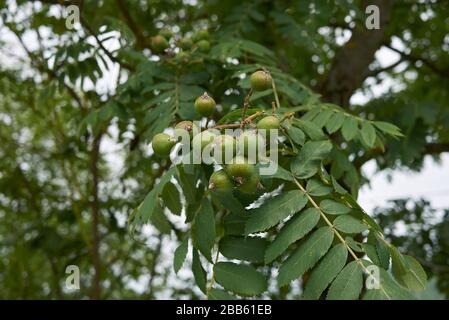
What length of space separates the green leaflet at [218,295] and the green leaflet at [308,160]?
14.5 inches

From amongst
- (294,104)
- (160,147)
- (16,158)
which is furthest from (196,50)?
(16,158)

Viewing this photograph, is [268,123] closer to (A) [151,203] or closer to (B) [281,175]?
(B) [281,175]

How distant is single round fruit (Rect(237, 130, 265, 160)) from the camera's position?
1.42 meters

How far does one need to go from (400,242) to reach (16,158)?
2.78 metres

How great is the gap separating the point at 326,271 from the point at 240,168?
0.32 m

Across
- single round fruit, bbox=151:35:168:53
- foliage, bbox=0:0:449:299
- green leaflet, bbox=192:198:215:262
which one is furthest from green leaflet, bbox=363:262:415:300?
single round fruit, bbox=151:35:168:53

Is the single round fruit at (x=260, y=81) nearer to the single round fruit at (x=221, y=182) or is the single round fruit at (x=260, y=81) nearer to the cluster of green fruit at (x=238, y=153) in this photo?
the cluster of green fruit at (x=238, y=153)

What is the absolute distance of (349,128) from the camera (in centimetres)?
199

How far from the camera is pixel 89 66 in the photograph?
8.78 feet

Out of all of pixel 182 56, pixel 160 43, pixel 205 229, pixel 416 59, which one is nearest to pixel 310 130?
pixel 205 229

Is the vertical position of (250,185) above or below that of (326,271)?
above

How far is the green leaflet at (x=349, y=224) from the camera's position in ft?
4.70
